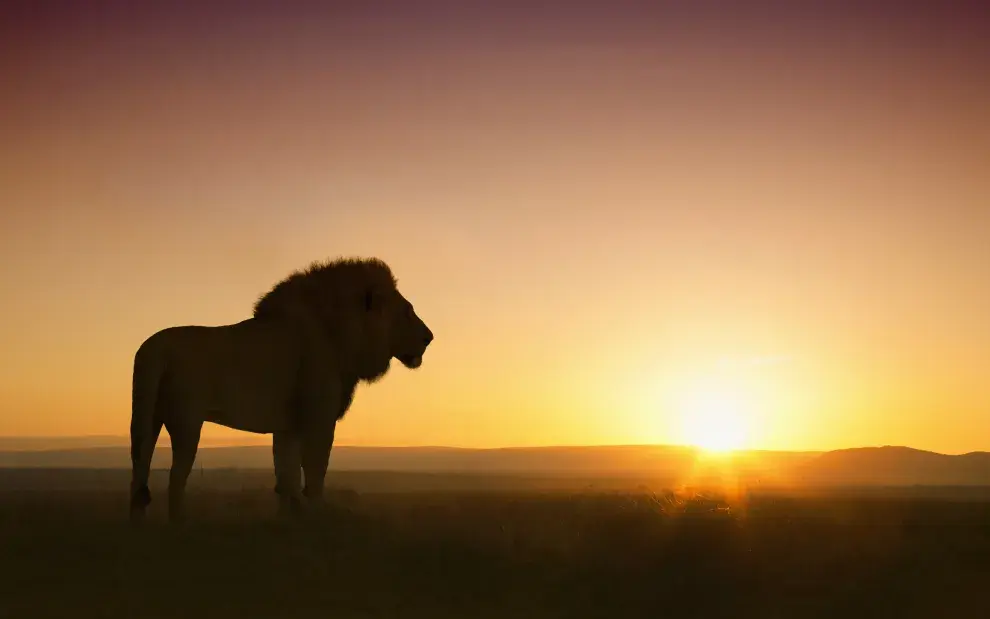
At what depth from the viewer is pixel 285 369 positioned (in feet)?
52.4

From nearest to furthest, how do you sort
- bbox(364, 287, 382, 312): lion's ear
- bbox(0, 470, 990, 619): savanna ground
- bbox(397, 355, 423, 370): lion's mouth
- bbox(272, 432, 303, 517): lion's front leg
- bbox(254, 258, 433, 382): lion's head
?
bbox(0, 470, 990, 619): savanna ground
bbox(272, 432, 303, 517): lion's front leg
bbox(254, 258, 433, 382): lion's head
bbox(364, 287, 382, 312): lion's ear
bbox(397, 355, 423, 370): lion's mouth

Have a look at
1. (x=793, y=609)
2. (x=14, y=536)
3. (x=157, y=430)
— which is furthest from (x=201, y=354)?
(x=793, y=609)

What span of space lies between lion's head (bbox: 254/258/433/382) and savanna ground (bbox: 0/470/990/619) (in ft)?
8.69

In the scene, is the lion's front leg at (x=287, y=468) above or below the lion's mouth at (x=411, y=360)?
below

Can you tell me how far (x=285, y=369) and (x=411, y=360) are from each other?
2863mm

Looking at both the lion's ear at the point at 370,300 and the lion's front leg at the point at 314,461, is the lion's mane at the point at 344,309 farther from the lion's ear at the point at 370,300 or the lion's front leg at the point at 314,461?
the lion's front leg at the point at 314,461

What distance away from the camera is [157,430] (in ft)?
49.1

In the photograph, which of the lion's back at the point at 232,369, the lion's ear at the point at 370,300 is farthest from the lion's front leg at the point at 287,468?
the lion's ear at the point at 370,300

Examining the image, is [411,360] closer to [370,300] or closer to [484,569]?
[370,300]

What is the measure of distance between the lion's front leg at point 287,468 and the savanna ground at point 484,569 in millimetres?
1014

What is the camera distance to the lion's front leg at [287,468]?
53.0ft

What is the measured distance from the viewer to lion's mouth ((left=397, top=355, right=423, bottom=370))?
18203 mm

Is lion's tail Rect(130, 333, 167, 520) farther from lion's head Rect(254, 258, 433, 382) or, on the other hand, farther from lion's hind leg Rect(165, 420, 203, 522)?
lion's head Rect(254, 258, 433, 382)

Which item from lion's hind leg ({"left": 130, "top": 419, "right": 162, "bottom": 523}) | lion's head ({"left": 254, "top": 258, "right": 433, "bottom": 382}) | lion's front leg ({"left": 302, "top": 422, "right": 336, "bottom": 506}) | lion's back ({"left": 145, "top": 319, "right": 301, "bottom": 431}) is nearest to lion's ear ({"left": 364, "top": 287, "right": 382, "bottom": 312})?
lion's head ({"left": 254, "top": 258, "right": 433, "bottom": 382})
